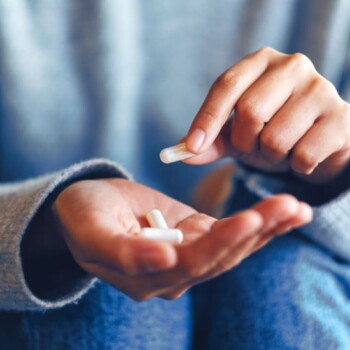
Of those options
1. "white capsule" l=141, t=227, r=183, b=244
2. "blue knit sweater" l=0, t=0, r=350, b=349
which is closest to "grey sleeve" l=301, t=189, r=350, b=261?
"blue knit sweater" l=0, t=0, r=350, b=349

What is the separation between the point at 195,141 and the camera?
0.51 metres

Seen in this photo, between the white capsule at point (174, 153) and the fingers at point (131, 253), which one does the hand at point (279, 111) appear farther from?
the fingers at point (131, 253)

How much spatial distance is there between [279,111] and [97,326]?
29cm

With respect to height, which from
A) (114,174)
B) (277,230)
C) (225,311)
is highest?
(277,230)

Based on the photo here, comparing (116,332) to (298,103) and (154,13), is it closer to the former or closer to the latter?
(298,103)

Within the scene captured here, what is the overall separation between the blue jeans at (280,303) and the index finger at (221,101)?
0.58 ft

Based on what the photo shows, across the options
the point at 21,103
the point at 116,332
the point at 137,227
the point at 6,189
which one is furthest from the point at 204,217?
the point at 21,103

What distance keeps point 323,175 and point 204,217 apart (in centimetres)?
23

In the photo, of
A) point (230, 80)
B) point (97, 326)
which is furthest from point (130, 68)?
point (97, 326)

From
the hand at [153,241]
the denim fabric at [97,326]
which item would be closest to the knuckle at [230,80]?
the hand at [153,241]

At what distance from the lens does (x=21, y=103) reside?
756mm

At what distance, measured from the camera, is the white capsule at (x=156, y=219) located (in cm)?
47

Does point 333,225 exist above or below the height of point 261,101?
below

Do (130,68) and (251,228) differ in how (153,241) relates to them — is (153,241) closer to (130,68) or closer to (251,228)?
(251,228)
